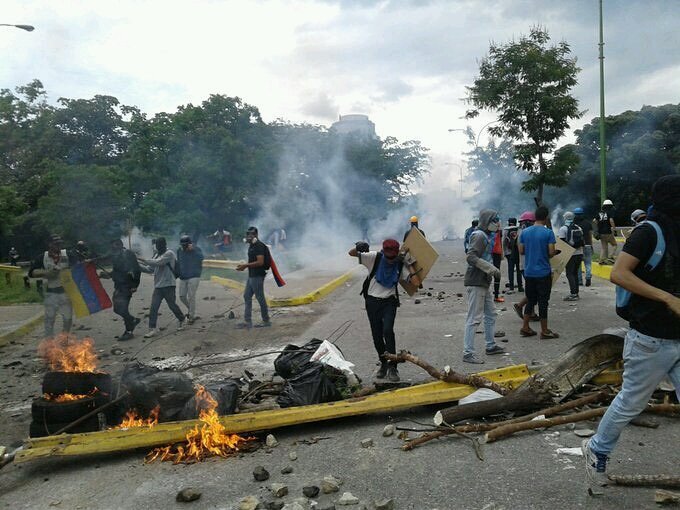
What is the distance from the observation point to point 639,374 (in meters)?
2.94

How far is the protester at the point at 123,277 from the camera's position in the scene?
9.34m

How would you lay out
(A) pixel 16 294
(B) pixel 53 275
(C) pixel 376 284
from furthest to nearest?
(A) pixel 16 294
(B) pixel 53 275
(C) pixel 376 284

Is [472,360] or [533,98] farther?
[533,98]

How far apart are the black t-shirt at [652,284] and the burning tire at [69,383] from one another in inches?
175

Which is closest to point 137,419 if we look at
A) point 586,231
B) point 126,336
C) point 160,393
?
point 160,393

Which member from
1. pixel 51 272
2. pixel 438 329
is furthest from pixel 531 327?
pixel 51 272

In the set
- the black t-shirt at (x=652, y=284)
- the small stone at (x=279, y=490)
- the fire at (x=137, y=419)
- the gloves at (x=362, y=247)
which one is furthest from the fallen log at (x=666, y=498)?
the gloves at (x=362, y=247)

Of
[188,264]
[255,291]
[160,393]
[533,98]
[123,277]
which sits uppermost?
→ [533,98]

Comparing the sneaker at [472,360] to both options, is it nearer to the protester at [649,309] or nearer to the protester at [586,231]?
the protester at [649,309]

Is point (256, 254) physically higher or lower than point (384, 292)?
higher

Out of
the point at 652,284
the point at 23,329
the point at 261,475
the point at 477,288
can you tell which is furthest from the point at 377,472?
the point at 23,329

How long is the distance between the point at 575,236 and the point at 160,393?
8695 millimetres

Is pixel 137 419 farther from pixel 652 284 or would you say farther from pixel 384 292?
pixel 652 284

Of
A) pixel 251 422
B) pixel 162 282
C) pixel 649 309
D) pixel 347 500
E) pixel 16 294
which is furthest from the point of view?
pixel 16 294
